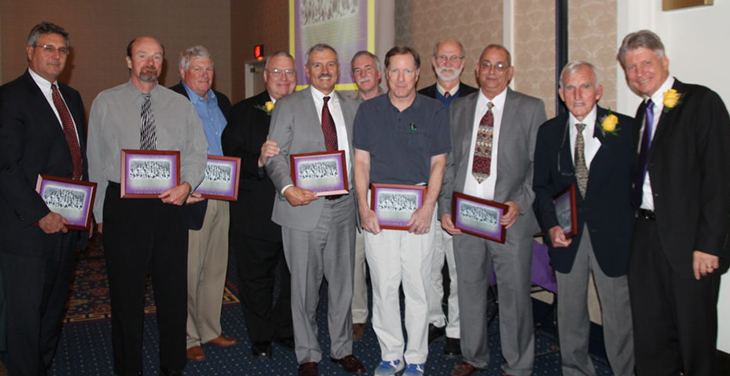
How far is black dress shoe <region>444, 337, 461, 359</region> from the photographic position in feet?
11.7

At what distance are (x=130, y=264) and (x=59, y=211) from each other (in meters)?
0.42

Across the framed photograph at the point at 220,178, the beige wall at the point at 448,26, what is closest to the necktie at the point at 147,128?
the framed photograph at the point at 220,178

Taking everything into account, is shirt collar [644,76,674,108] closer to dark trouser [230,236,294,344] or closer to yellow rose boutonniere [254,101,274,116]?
yellow rose boutonniere [254,101,274,116]

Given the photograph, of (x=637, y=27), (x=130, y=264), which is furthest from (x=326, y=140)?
(x=637, y=27)

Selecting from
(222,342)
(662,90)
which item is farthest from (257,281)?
(662,90)

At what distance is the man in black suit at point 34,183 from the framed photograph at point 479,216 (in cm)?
195

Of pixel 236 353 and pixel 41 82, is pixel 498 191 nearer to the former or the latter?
pixel 236 353

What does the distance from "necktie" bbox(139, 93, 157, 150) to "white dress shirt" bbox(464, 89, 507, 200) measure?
5.36ft

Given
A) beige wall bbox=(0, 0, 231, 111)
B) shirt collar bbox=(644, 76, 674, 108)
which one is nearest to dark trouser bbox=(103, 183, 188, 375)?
shirt collar bbox=(644, 76, 674, 108)

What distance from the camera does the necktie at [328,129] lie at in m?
3.22

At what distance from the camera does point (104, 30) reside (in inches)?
375

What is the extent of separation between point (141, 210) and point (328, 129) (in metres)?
1.04

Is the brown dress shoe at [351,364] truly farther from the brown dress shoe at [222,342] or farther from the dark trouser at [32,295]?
the dark trouser at [32,295]

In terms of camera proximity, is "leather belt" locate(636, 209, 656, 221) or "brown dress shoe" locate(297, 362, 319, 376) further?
"brown dress shoe" locate(297, 362, 319, 376)
